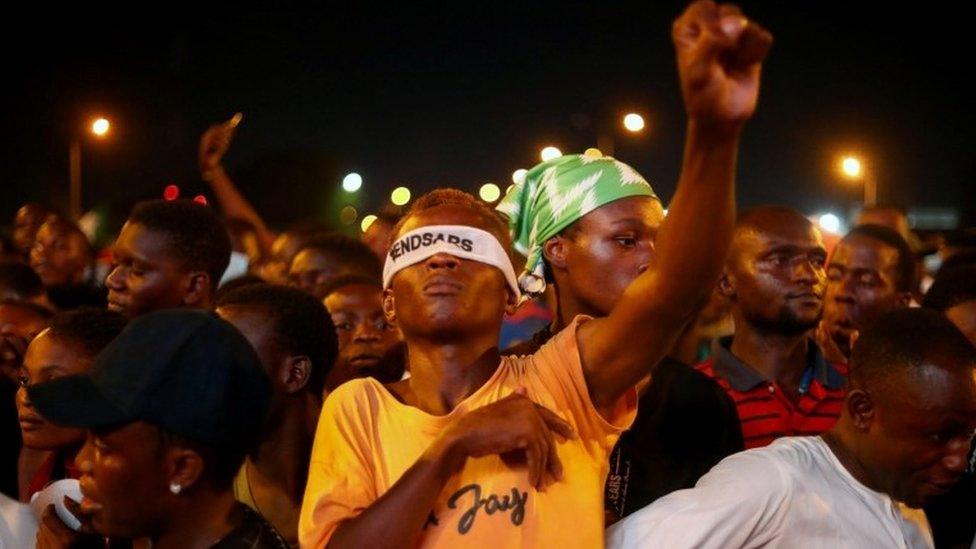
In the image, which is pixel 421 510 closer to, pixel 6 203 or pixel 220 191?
pixel 220 191

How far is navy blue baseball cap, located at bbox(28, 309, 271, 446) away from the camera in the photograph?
299cm

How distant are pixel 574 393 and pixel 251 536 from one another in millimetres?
891

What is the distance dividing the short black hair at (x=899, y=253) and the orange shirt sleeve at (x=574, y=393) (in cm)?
342

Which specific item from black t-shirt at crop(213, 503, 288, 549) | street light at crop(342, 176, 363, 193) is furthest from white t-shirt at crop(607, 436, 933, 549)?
street light at crop(342, 176, 363, 193)

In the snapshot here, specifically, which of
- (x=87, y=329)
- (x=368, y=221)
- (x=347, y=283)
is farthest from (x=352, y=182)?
(x=87, y=329)

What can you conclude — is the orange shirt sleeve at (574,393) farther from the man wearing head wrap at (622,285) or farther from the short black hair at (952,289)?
the short black hair at (952,289)

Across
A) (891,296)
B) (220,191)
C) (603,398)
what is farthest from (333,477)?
(220,191)

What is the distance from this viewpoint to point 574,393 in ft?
11.3

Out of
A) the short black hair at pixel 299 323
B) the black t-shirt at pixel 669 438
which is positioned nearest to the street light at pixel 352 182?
the short black hair at pixel 299 323

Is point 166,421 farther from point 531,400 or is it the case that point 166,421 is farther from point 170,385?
point 531,400

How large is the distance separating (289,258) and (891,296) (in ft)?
12.4

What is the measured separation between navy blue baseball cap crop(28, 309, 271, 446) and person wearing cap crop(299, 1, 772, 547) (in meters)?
0.38

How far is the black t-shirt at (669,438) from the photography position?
13.4ft

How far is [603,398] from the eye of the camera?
3.45m
